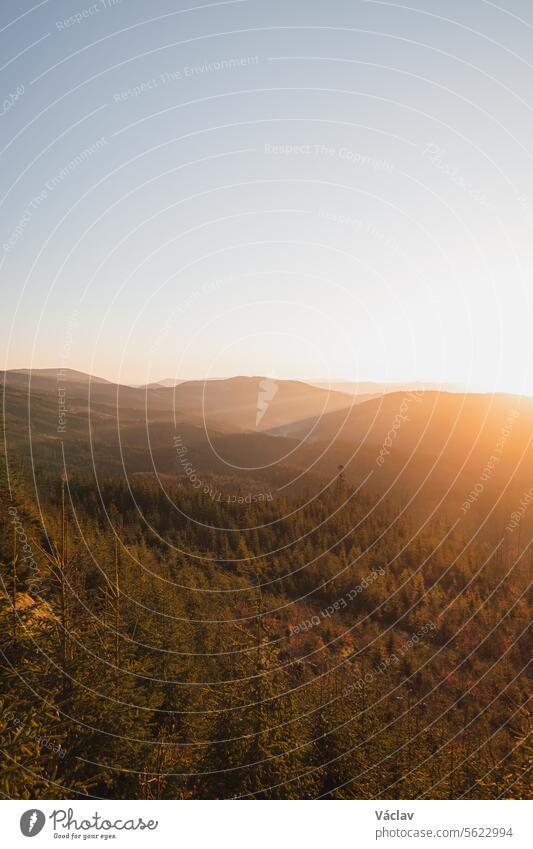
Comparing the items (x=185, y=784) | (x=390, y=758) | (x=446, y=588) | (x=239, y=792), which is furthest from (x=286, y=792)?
(x=446, y=588)

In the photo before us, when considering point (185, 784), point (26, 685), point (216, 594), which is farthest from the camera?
point (216, 594)

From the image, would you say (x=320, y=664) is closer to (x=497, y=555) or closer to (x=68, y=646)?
(x=68, y=646)

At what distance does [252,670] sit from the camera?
16.8 m

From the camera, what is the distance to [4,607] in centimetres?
1557

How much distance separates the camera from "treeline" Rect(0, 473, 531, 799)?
13961 millimetres

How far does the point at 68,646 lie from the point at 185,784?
283 inches
